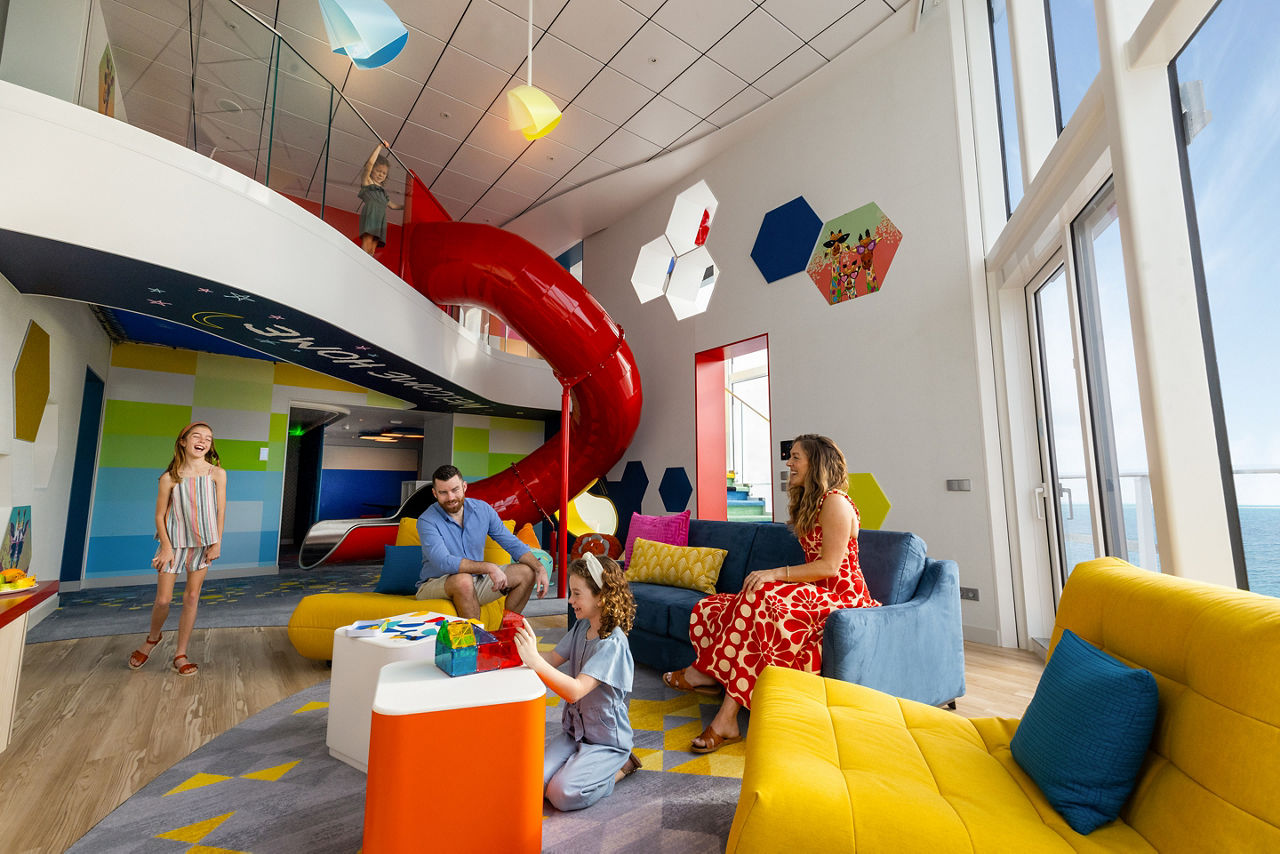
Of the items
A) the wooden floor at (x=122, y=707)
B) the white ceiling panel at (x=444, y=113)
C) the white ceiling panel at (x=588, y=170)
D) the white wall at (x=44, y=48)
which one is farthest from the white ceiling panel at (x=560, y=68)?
the wooden floor at (x=122, y=707)

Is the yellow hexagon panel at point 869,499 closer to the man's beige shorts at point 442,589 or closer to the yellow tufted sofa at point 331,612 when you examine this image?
the man's beige shorts at point 442,589

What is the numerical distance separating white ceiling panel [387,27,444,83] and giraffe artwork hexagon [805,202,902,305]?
9.80 feet

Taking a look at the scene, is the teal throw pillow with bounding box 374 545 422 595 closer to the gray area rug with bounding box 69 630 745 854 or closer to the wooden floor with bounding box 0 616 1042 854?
the wooden floor with bounding box 0 616 1042 854

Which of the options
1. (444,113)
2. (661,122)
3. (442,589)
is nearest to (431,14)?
(444,113)

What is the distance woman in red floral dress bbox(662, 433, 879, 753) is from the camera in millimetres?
1950

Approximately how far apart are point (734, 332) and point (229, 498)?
4.93 m

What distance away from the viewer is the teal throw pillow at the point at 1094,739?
2.99 ft

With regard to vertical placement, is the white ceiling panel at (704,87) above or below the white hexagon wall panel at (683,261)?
above

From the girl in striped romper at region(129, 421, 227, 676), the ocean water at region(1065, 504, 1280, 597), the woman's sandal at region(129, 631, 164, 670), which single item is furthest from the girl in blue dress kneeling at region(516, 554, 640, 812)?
the woman's sandal at region(129, 631, 164, 670)

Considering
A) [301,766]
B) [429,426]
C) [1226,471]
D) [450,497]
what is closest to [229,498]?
[429,426]

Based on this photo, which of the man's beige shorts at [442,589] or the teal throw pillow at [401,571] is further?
the teal throw pillow at [401,571]

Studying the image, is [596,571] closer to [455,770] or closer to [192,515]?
[455,770]

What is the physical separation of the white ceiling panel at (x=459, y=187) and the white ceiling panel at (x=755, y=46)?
2716 mm

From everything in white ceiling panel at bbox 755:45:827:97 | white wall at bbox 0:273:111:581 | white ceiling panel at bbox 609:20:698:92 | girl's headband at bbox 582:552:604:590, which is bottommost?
girl's headband at bbox 582:552:604:590
